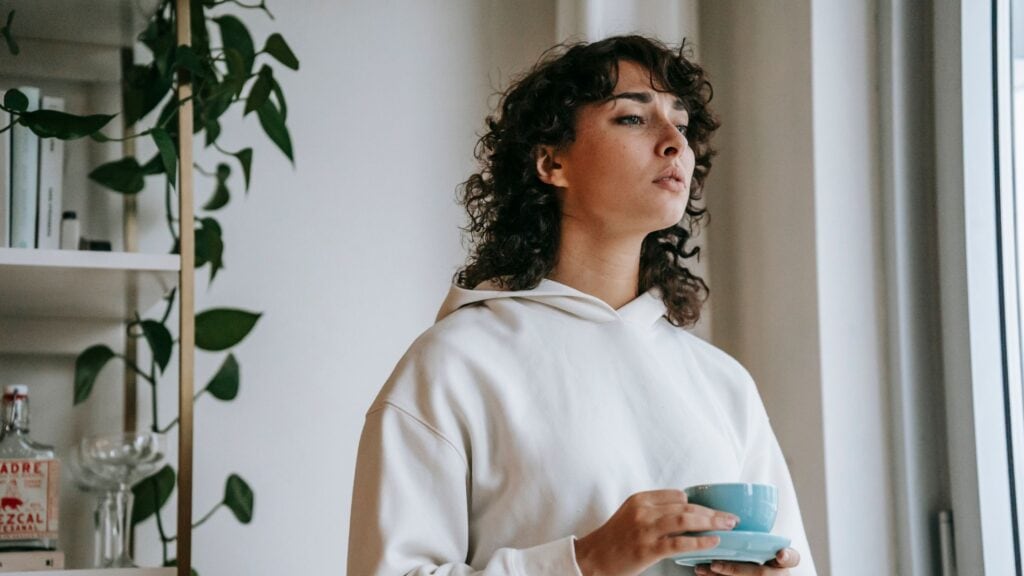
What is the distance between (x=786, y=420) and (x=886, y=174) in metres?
0.41

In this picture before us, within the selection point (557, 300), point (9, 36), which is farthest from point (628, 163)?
point (9, 36)

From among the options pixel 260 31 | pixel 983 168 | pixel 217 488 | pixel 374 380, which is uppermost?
pixel 260 31

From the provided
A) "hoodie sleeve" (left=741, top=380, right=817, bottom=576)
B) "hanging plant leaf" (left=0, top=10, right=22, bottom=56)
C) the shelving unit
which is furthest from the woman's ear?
"hanging plant leaf" (left=0, top=10, right=22, bottom=56)

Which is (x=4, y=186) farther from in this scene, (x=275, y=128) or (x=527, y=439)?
(x=527, y=439)

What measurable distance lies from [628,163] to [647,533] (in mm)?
493

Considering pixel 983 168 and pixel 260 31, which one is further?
pixel 260 31

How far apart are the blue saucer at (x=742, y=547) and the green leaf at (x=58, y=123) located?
0.99m

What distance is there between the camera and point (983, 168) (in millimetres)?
1820

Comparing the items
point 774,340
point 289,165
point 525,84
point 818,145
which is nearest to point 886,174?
point 818,145

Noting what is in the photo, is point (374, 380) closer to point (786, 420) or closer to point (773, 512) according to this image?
point (786, 420)

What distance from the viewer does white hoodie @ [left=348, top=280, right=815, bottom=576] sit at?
1305 mm

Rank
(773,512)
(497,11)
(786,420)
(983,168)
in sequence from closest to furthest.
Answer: (773,512)
(983,168)
(786,420)
(497,11)

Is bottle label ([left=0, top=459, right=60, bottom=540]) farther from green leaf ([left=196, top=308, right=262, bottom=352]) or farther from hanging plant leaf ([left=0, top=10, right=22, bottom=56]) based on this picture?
hanging plant leaf ([left=0, top=10, right=22, bottom=56])

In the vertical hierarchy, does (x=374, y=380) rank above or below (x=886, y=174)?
below
